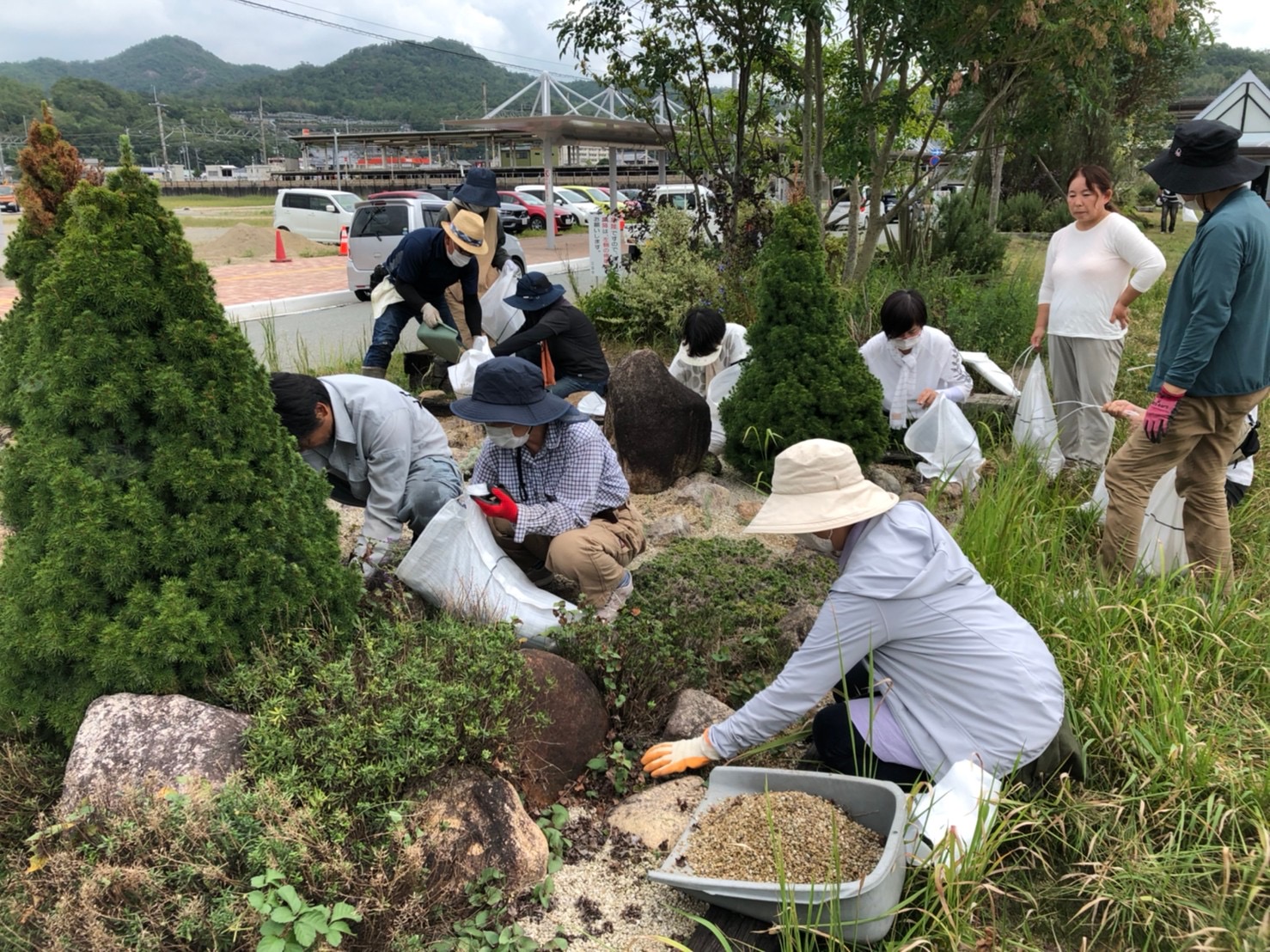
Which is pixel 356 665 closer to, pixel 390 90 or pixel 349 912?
pixel 349 912

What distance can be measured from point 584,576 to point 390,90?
5322 inches

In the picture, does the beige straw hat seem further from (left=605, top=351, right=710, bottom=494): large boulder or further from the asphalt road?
the asphalt road

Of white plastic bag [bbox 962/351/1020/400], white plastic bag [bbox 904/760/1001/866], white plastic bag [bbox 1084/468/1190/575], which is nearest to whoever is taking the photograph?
white plastic bag [bbox 904/760/1001/866]

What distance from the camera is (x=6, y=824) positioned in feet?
6.86

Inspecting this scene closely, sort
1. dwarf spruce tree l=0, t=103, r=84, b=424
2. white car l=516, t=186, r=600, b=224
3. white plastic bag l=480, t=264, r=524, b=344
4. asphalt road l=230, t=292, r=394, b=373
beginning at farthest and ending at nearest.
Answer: white car l=516, t=186, r=600, b=224, asphalt road l=230, t=292, r=394, b=373, white plastic bag l=480, t=264, r=524, b=344, dwarf spruce tree l=0, t=103, r=84, b=424

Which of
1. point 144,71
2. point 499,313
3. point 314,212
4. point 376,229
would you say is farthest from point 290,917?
A: point 144,71

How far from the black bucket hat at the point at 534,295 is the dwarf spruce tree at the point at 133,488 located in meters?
2.74

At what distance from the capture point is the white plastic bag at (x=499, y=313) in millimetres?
6027

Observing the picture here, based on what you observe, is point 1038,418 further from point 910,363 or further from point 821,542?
point 821,542

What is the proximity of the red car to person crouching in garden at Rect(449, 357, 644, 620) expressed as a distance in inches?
968

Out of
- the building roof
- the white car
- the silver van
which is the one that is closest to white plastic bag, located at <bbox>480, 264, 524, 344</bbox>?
the building roof

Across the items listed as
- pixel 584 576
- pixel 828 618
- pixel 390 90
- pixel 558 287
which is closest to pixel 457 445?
pixel 558 287

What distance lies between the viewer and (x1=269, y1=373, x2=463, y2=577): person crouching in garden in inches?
123

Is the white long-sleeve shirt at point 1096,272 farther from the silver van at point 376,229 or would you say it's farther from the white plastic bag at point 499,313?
the silver van at point 376,229
